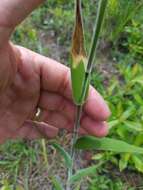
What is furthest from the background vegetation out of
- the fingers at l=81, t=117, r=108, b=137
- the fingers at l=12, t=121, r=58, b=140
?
the fingers at l=81, t=117, r=108, b=137

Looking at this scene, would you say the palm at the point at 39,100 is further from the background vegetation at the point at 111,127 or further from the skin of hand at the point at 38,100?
the background vegetation at the point at 111,127

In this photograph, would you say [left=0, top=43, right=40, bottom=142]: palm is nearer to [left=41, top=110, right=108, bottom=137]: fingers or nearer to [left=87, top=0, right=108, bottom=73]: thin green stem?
[left=41, top=110, right=108, bottom=137]: fingers

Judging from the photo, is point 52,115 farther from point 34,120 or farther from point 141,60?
point 141,60

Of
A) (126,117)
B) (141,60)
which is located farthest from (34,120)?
(141,60)

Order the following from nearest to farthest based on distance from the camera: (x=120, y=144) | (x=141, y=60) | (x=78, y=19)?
(x=78, y=19) → (x=120, y=144) → (x=141, y=60)

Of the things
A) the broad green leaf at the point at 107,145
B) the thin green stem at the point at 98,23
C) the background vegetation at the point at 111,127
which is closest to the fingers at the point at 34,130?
the background vegetation at the point at 111,127

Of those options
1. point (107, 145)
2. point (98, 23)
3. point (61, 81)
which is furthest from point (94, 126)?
point (98, 23)
